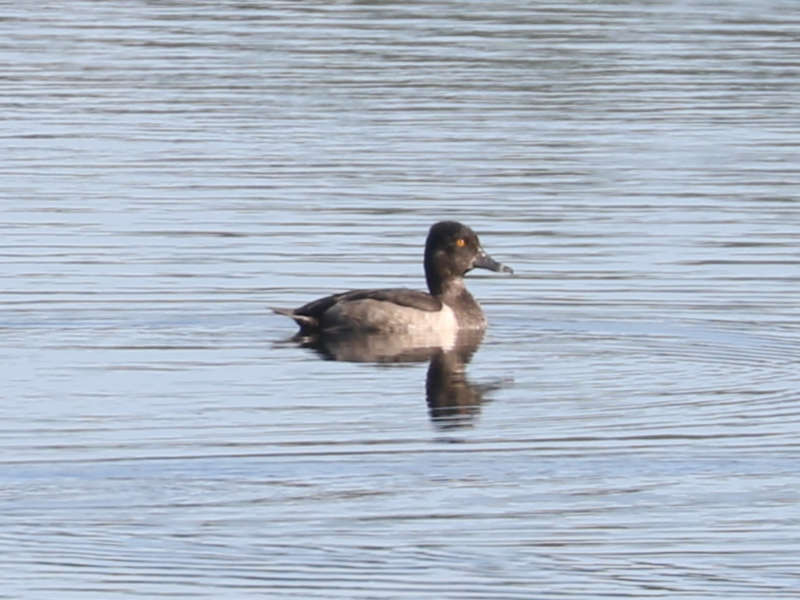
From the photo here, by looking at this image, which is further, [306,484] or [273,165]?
[273,165]

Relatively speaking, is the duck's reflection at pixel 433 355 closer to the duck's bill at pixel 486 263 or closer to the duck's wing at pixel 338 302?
the duck's wing at pixel 338 302

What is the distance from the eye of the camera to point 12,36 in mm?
→ 37188

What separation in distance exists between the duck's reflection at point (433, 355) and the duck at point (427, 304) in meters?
0.08

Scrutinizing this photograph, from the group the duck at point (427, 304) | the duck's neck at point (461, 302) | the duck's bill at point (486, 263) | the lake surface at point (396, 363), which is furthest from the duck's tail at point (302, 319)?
the duck's bill at point (486, 263)

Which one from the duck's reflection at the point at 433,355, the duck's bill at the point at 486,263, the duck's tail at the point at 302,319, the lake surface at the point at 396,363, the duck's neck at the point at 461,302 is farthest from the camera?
the duck's bill at the point at 486,263

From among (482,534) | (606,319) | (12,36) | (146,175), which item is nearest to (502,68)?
(12,36)

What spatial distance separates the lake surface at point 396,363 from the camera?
10727mm

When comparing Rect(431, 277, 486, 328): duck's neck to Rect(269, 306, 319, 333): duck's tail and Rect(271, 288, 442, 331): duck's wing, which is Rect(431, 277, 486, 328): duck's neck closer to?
Rect(271, 288, 442, 331): duck's wing

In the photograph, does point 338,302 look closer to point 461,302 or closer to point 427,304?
point 427,304

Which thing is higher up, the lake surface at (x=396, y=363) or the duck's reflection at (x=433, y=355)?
the lake surface at (x=396, y=363)

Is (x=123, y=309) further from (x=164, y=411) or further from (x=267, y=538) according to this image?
(x=267, y=538)

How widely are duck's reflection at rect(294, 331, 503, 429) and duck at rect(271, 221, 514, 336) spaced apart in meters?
0.08

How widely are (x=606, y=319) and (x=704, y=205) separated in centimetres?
536

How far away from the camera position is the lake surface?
10727 mm
